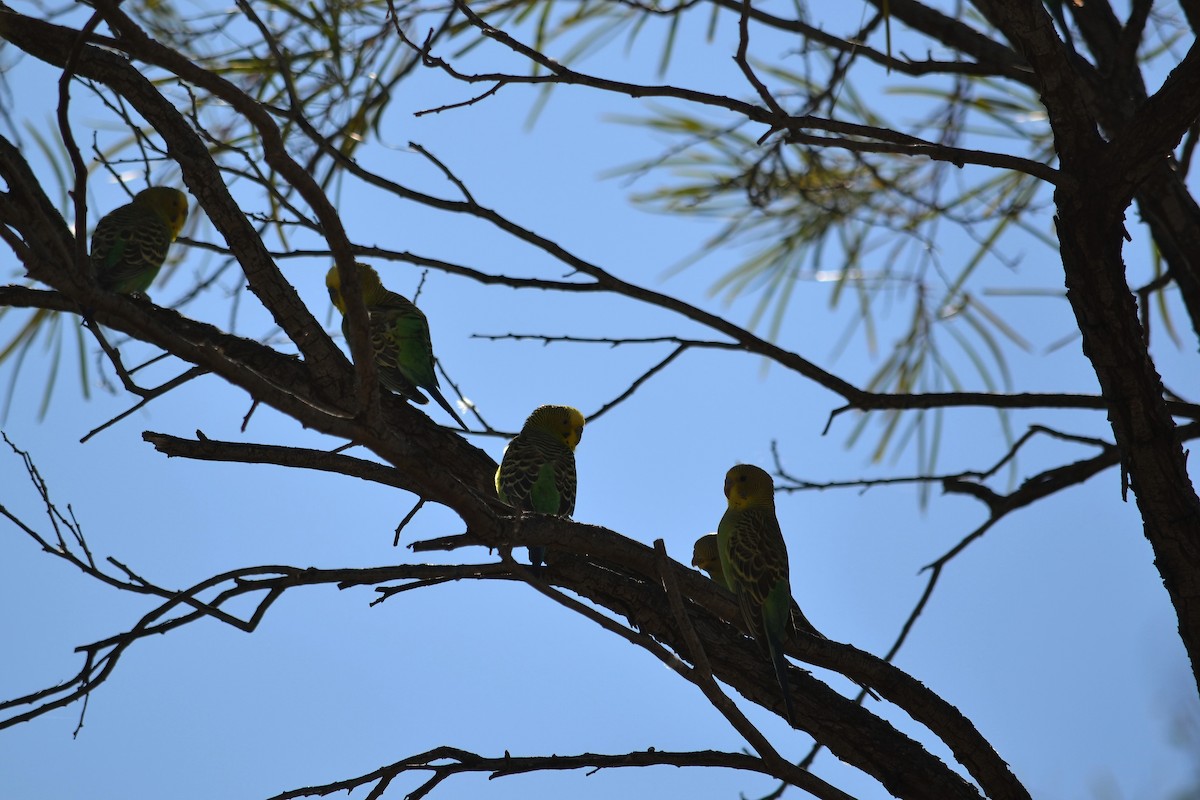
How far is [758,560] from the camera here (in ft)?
10.3

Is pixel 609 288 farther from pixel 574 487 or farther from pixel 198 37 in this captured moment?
pixel 198 37

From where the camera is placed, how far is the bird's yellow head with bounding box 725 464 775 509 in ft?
11.6

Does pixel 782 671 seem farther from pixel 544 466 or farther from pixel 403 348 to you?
pixel 403 348

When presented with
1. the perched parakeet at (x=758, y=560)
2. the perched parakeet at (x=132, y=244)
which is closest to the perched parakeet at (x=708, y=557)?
the perched parakeet at (x=758, y=560)

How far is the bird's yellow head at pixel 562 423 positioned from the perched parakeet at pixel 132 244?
5.38ft

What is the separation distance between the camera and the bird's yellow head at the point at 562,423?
371cm

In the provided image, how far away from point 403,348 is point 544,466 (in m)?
1.01

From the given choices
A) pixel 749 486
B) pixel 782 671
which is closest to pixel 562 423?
pixel 749 486

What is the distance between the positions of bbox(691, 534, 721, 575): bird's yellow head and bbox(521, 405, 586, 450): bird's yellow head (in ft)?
1.93

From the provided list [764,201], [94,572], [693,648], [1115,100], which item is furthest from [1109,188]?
[94,572]

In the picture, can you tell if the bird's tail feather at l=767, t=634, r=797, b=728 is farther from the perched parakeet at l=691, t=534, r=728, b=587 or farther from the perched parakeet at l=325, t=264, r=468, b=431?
the perched parakeet at l=325, t=264, r=468, b=431

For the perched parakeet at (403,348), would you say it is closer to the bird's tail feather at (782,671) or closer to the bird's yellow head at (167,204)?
the bird's yellow head at (167,204)

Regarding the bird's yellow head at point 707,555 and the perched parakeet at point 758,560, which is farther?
the bird's yellow head at point 707,555

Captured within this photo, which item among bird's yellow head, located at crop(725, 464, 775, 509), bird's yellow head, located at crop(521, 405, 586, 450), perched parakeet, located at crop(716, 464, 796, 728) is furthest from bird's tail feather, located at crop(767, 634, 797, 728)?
bird's yellow head, located at crop(521, 405, 586, 450)
